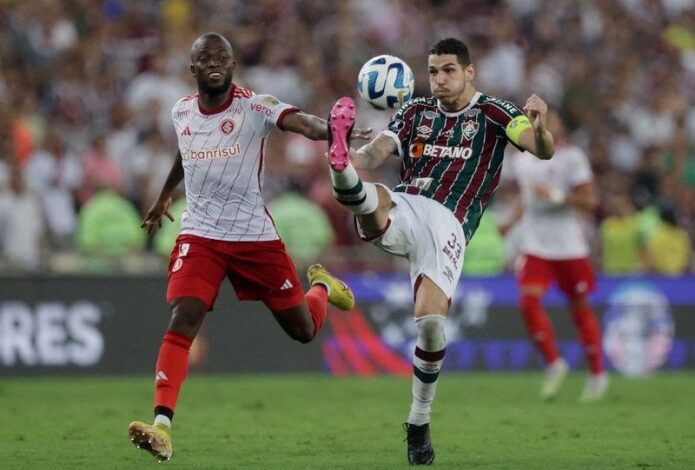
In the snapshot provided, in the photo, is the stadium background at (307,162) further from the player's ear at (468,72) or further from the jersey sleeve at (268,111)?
the jersey sleeve at (268,111)

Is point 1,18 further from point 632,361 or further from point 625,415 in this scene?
point 625,415

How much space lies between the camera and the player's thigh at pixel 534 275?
48.3ft

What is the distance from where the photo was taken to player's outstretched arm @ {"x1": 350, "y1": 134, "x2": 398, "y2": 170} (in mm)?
9266

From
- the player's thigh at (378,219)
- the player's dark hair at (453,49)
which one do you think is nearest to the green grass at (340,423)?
the player's thigh at (378,219)

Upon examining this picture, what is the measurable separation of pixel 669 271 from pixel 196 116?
10.2 meters

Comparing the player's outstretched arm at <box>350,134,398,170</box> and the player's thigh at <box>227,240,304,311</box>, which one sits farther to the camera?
the player's thigh at <box>227,240,304,311</box>

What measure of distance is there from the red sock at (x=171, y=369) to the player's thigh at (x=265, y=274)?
0.70 meters

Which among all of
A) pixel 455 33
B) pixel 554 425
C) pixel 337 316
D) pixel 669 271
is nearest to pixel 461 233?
pixel 554 425

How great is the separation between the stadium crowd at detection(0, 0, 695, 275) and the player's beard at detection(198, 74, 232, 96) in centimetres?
776

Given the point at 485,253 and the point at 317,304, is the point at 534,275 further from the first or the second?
the point at 317,304

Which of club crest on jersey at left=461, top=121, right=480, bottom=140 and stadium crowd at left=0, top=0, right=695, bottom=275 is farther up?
club crest on jersey at left=461, top=121, right=480, bottom=140

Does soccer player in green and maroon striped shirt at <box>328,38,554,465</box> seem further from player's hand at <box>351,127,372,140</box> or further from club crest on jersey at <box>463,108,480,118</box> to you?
player's hand at <box>351,127,372,140</box>

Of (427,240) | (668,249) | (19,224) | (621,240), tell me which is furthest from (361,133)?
(621,240)

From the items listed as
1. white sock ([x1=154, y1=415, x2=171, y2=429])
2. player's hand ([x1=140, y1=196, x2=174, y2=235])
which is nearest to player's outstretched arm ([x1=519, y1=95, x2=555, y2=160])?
player's hand ([x1=140, y1=196, x2=174, y2=235])
